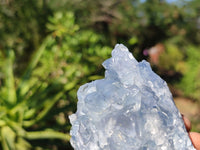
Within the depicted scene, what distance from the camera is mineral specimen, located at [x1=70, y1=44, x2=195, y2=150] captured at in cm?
96

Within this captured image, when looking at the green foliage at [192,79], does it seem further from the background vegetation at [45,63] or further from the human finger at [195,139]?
the human finger at [195,139]

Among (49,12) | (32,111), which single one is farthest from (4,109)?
(49,12)

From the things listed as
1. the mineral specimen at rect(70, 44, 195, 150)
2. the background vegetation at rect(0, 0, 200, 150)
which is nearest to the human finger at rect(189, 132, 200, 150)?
the mineral specimen at rect(70, 44, 195, 150)

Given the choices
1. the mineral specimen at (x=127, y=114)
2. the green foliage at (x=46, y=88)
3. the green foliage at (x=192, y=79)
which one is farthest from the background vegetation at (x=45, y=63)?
the green foliage at (x=192, y=79)

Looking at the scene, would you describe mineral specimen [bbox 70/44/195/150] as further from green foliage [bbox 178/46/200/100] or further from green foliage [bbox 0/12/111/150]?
Answer: green foliage [bbox 178/46/200/100]

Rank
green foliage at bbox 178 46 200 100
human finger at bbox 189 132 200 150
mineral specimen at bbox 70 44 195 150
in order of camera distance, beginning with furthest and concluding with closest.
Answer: green foliage at bbox 178 46 200 100 → human finger at bbox 189 132 200 150 → mineral specimen at bbox 70 44 195 150

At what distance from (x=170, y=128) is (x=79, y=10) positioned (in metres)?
2.94

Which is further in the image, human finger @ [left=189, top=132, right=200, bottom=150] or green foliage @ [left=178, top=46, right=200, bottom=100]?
green foliage @ [left=178, top=46, right=200, bottom=100]

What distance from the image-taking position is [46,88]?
203 cm

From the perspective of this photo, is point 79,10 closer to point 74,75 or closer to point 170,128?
point 74,75

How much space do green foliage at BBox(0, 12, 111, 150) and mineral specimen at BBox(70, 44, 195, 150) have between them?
0.84m

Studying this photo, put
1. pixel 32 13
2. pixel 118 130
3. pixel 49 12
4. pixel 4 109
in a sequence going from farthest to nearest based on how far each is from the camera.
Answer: pixel 49 12, pixel 32 13, pixel 4 109, pixel 118 130

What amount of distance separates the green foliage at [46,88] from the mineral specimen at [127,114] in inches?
33.2

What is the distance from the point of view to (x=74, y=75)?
7.12 ft
